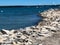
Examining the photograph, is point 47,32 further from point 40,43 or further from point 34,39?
point 40,43

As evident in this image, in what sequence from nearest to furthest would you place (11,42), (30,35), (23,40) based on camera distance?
(11,42)
(23,40)
(30,35)

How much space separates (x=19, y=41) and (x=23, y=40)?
0.29 meters

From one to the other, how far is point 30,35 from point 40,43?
98.2 inches

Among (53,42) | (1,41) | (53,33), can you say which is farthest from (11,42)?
(53,33)

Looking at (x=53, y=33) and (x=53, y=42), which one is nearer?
(x=53, y=42)

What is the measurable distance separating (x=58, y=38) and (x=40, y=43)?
1.40 m

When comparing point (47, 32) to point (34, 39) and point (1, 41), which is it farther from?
point (1, 41)

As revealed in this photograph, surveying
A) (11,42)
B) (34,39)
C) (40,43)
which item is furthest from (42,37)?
(11,42)

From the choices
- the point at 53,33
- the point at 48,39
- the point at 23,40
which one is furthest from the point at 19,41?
the point at 53,33

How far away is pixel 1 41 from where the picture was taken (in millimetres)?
15453

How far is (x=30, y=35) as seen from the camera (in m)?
18.1

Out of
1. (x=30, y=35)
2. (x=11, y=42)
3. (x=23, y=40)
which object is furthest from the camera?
(x=30, y=35)

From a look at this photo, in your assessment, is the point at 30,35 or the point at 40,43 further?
the point at 30,35

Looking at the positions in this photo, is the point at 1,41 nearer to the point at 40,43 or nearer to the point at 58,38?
the point at 40,43
